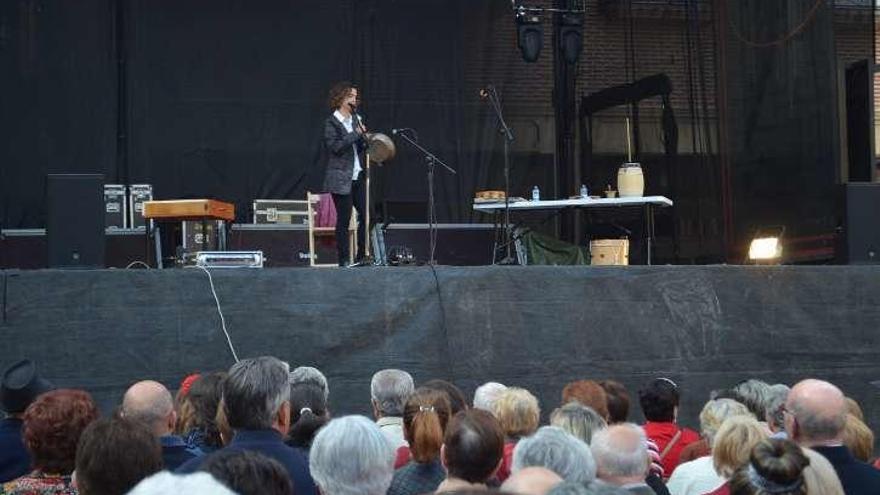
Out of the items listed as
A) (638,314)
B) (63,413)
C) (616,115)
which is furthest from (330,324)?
(616,115)

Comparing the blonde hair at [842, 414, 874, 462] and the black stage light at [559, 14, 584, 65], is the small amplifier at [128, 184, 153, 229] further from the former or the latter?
the blonde hair at [842, 414, 874, 462]

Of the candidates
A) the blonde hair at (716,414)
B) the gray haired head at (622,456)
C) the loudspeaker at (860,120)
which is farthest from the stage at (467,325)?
the gray haired head at (622,456)

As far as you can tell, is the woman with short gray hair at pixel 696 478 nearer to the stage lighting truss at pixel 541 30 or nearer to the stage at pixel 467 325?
the stage at pixel 467 325

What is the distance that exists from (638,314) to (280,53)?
6331 mm

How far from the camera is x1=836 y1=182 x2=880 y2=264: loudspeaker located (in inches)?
368

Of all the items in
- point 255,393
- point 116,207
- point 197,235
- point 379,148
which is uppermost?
point 379,148

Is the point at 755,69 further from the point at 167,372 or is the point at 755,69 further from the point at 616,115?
the point at 167,372

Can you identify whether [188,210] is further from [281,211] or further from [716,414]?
[716,414]

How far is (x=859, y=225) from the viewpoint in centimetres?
939

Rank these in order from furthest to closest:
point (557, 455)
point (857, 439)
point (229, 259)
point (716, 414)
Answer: point (229, 259) < point (716, 414) < point (857, 439) < point (557, 455)

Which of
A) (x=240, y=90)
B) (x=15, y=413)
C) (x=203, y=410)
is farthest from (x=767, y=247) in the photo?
(x=15, y=413)

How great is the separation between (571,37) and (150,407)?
31.2 feet

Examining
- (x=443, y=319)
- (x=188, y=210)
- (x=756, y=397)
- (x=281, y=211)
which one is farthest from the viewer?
(x=281, y=211)

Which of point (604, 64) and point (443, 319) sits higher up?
point (604, 64)
